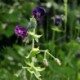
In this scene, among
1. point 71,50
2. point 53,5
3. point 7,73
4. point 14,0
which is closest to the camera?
point 7,73

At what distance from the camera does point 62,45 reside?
12.2 feet

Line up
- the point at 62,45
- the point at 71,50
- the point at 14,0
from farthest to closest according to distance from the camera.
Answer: the point at 14,0 < the point at 62,45 < the point at 71,50

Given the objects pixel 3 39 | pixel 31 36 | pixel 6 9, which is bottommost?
pixel 3 39

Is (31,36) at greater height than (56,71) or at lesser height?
greater

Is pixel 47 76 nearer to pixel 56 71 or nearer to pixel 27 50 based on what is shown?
pixel 56 71

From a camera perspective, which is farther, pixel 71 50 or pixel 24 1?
pixel 24 1

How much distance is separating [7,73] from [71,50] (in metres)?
0.53

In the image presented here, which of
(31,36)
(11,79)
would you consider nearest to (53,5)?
(11,79)

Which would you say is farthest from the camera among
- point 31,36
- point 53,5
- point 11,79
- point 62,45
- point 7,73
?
point 53,5

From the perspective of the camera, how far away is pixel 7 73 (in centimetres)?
308

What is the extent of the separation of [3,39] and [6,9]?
31 centimetres

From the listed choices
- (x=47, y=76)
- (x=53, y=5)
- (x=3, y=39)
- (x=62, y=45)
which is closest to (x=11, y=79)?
(x=47, y=76)

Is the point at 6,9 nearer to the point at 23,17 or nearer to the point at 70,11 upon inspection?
the point at 23,17

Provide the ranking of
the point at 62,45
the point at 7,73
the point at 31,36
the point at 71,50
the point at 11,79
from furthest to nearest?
the point at 62,45
the point at 71,50
the point at 7,73
the point at 11,79
the point at 31,36
